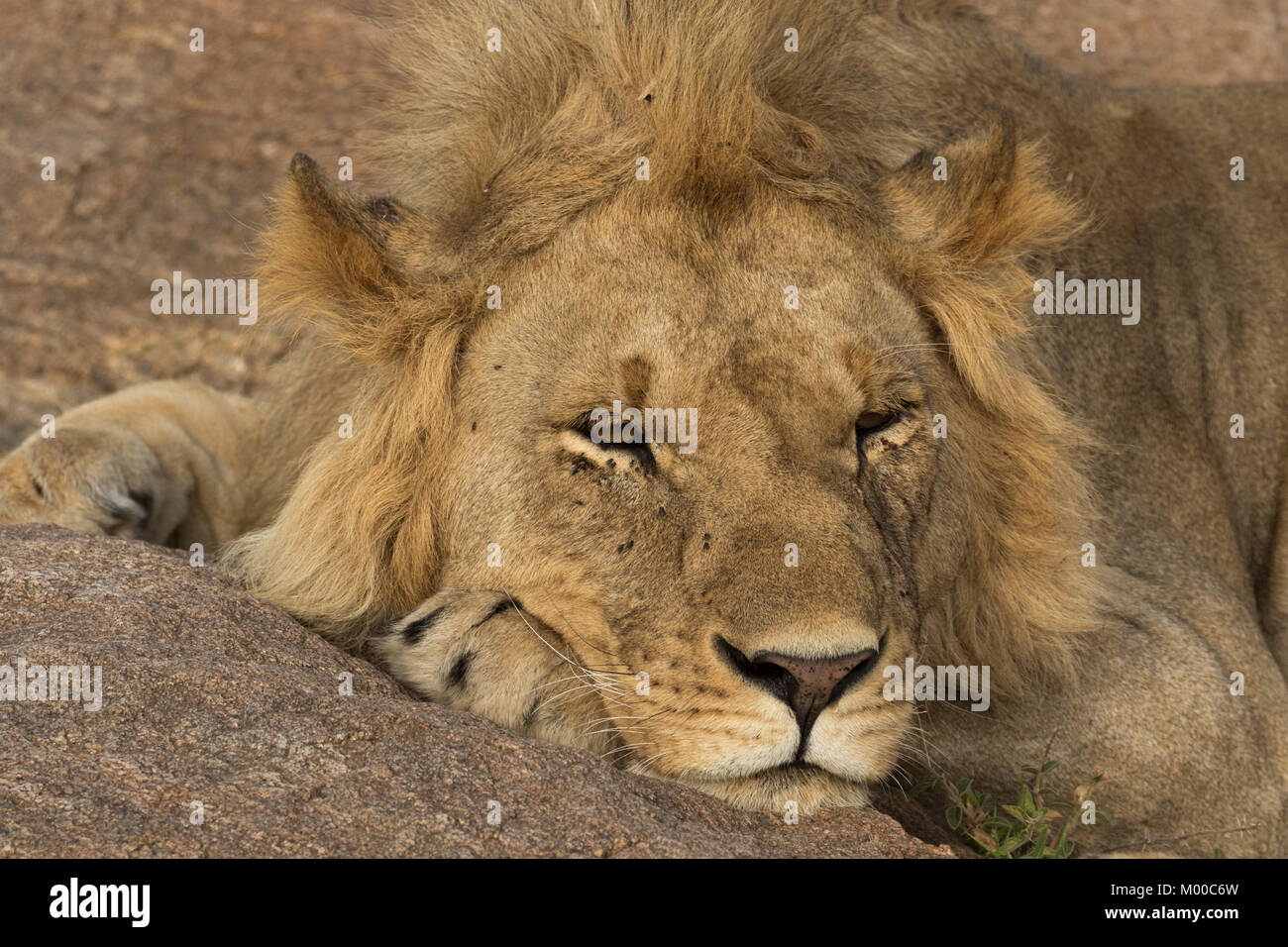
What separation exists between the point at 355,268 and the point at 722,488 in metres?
1.04

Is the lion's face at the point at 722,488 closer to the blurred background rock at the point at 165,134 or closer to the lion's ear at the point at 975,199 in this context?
the lion's ear at the point at 975,199

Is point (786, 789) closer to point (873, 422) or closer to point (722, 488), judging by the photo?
point (722, 488)

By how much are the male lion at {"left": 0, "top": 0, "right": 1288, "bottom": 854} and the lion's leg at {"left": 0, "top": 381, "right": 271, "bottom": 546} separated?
0.06 ft

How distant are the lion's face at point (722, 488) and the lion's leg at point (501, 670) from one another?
0.05 meters

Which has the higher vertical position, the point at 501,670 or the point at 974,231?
the point at 974,231

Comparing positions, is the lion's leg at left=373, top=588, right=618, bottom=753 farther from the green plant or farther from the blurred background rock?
the blurred background rock

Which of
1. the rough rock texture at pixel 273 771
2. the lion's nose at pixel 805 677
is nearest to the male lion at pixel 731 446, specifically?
the lion's nose at pixel 805 677

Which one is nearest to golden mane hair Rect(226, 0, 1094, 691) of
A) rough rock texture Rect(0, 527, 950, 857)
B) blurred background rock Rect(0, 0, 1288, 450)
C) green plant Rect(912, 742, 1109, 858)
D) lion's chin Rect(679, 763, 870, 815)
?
green plant Rect(912, 742, 1109, 858)

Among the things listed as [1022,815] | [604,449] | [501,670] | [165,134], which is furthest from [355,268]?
[165,134]

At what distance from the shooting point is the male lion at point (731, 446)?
10.8 feet

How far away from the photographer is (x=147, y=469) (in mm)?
4832

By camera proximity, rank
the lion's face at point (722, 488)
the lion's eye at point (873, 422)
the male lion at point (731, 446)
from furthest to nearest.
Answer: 1. the lion's eye at point (873, 422)
2. the male lion at point (731, 446)
3. the lion's face at point (722, 488)

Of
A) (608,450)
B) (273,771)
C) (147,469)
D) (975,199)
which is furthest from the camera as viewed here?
(147,469)

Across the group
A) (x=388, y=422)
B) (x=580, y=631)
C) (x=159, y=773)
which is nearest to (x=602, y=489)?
(x=580, y=631)
